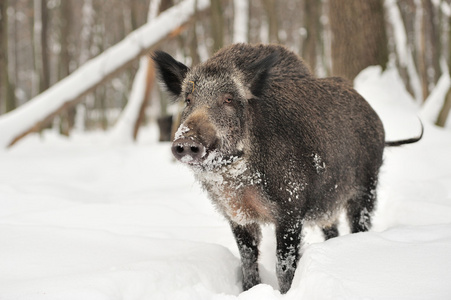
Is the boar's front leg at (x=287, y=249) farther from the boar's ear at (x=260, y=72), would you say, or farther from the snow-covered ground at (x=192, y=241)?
the boar's ear at (x=260, y=72)

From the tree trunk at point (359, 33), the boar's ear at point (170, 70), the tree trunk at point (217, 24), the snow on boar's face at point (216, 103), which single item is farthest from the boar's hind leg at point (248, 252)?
the tree trunk at point (217, 24)

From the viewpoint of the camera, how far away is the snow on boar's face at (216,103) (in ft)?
8.69

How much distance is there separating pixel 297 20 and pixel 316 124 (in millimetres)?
26682

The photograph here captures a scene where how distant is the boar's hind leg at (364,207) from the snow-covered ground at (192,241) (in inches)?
5.8

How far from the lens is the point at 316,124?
3.31 metres

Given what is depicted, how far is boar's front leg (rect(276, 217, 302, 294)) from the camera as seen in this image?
3.02 meters

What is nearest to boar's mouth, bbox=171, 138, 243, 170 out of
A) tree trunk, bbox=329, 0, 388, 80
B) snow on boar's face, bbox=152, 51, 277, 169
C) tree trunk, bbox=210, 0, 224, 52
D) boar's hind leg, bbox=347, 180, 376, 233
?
snow on boar's face, bbox=152, 51, 277, 169

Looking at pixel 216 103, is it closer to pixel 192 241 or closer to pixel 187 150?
pixel 187 150

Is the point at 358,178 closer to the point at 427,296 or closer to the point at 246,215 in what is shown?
the point at 246,215

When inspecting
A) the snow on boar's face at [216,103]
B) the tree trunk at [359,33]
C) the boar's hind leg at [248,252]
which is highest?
the tree trunk at [359,33]

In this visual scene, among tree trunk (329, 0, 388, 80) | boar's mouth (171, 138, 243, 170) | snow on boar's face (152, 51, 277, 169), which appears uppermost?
tree trunk (329, 0, 388, 80)

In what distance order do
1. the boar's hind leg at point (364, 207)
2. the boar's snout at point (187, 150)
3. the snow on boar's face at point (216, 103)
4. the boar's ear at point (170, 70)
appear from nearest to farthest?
the boar's snout at point (187, 150), the snow on boar's face at point (216, 103), the boar's ear at point (170, 70), the boar's hind leg at point (364, 207)

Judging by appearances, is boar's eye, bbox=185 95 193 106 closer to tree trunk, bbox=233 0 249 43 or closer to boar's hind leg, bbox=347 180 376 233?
boar's hind leg, bbox=347 180 376 233

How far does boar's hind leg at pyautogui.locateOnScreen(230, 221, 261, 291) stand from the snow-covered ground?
0.13 m
